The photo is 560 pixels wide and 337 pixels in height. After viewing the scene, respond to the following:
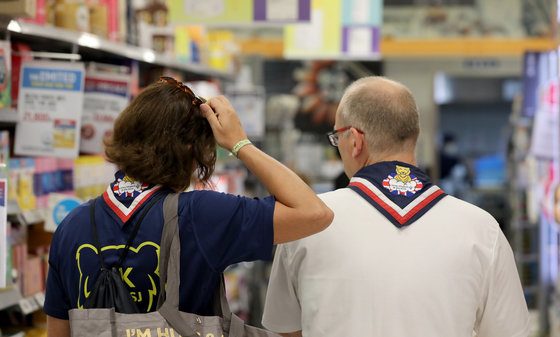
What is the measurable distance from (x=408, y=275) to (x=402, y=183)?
11.0 inches

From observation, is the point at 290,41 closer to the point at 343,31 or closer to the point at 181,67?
the point at 343,31

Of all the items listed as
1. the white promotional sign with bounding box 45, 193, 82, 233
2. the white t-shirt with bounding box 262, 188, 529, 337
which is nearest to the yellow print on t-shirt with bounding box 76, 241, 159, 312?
the white t-shirt with bounding box 262, 188, 529, 337

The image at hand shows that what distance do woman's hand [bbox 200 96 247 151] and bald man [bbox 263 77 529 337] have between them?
43 centimetres

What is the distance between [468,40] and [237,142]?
1117 centimetres

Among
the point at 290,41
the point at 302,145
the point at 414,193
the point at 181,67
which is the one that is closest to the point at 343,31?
the point at 290,41

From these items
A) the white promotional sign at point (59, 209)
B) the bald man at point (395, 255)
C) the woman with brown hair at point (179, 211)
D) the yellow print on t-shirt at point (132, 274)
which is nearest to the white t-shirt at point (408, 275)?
the bald man at point (395, 255)

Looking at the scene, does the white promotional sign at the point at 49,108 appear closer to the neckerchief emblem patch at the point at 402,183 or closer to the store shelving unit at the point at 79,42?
the store shelving unit at the point at 79,42

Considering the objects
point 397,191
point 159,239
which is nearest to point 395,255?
point 397,191

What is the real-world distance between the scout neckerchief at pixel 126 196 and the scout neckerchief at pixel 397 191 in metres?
0.66

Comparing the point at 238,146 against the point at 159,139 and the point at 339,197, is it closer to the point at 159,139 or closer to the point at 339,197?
the point at 159,139

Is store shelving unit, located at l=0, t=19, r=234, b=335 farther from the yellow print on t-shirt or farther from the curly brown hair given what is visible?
the curly brown hair

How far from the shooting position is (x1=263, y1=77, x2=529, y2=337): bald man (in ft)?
7.07

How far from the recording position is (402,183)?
2.22 meters

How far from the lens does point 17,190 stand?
126 inches
